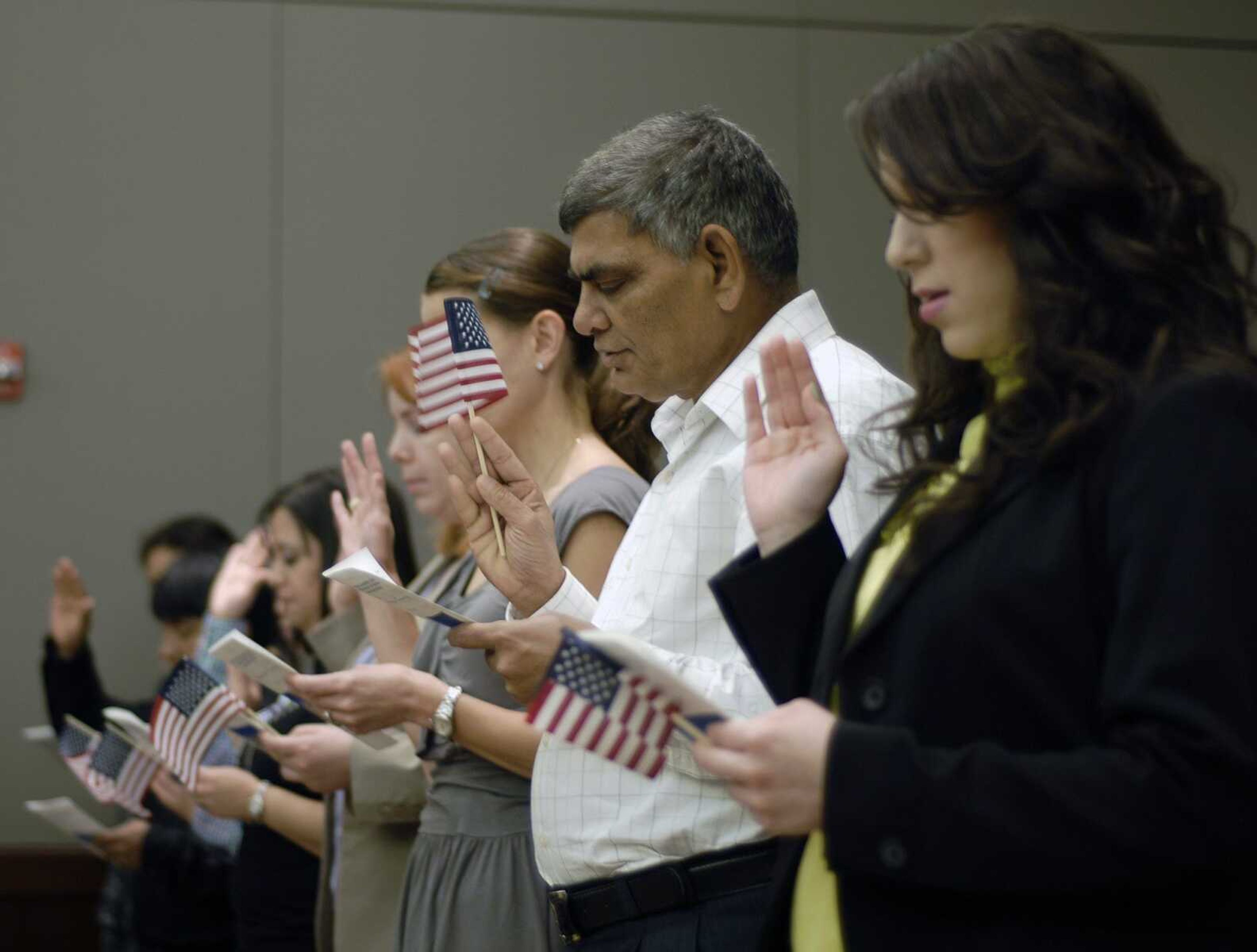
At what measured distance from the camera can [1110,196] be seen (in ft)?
4.48

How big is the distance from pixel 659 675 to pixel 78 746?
2803 millimetres

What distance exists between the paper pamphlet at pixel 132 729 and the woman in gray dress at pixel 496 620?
84 cm

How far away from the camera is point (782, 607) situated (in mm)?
1552

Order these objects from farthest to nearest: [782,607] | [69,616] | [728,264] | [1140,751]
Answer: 1. [69,616]
2. [728,264]
3. [782,607]
4. [1140,751]

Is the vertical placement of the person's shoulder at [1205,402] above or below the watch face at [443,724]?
above

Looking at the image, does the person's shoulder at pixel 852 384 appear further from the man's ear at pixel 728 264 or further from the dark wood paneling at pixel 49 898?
the dark wood paneling at pixel 49 898

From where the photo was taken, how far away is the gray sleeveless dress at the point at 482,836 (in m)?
2.51

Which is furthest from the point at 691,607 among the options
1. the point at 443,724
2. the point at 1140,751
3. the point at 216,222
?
the point at 216,222

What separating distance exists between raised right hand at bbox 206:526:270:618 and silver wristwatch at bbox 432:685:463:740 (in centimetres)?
163

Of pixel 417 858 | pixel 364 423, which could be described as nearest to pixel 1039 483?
pixel 417 858

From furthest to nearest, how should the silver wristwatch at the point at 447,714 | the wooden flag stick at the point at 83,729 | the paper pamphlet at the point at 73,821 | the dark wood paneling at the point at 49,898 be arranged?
the dark wood paneling at the point at 49,898
the paper pamphlet at the point at 73,821
the wooden flag stick at the point at 83,729
the silver wristwatch at the point at 447,714

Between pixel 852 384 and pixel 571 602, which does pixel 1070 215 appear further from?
pixel 571 602

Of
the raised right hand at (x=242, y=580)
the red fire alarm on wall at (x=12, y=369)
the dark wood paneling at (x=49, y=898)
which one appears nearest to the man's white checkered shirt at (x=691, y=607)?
the raised right hand at (x=242, y=580)

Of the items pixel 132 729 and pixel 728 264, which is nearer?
pixel 728 264
